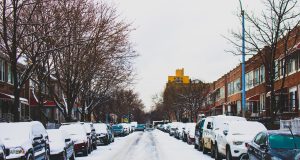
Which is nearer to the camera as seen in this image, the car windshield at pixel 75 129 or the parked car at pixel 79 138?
the parked car at pixel 79 138

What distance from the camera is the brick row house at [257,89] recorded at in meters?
37.2

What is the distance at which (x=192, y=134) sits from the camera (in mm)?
35875

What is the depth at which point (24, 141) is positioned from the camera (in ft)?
51.1

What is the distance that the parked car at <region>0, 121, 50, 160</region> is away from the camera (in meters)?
14.9

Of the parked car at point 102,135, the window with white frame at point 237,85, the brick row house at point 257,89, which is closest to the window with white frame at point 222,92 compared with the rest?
the brick row house at point 257,89

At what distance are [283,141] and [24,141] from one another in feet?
24.5

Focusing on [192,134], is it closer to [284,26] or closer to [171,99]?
[284,26]

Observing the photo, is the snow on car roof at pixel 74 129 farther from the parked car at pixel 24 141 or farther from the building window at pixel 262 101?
the building window at pixel 262 101

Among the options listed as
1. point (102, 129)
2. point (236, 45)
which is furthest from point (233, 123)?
point (102, 129)

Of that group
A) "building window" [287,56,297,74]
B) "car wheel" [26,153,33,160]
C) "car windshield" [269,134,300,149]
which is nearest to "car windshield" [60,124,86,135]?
"car wheel" [26,153,33,160]

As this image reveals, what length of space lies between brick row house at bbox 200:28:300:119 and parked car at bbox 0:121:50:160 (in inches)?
543

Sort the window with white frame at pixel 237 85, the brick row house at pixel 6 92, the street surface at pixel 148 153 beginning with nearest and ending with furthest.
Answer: the street surface at pixel 148 153 → the brick row house at pixel 6 92 → the window with white frame at pixel 237 85

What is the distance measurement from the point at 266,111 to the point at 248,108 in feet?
35.3

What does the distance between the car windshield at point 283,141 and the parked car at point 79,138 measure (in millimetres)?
12902
